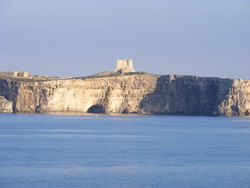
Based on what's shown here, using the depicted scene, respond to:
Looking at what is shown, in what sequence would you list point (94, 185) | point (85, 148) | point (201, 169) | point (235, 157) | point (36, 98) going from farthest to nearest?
point (36, 98), point (85, 148), point (235, 157), point (201, 169), point (94, 185)

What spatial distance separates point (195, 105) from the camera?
16362cm

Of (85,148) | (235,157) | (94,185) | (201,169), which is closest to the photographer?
(94,185)

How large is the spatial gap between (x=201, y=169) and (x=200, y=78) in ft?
361

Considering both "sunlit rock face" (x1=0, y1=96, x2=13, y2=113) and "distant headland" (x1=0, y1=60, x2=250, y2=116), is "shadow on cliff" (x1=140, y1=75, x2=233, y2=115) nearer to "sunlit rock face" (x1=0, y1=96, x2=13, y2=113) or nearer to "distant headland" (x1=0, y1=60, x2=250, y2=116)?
"distant headland" (x1=0, y1=60, x2=250, y2=116)

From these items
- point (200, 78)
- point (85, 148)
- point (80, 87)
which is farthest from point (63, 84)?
point (85, 148)

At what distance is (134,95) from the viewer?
156875 mm

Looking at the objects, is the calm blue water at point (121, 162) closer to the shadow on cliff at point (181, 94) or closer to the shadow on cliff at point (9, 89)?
the shadow on cliff at point (9, 89)

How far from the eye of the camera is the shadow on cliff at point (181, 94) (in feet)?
521

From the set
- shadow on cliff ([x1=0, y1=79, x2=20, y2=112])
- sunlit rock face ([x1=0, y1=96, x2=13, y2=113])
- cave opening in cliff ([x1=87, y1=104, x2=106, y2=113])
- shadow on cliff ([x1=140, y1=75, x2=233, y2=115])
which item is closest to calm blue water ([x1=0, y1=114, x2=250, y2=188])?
shadow on cliff ([x1=0, y1=79, x2=20, y2=112])

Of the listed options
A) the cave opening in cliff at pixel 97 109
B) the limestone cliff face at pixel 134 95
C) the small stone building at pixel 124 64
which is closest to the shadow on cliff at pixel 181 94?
the limestone cliff face at pixel 134 95

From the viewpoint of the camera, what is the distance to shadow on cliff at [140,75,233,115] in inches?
6255

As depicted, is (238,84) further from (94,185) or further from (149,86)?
(94,185)

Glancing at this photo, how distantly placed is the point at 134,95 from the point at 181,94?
10.8 meters

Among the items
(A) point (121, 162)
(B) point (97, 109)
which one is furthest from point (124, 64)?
(A) point (121, 162)
